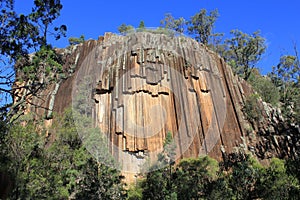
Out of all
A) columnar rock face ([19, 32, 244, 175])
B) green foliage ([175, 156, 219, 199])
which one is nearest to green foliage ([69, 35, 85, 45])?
columnar rock face ([19, 32, 244, 175])

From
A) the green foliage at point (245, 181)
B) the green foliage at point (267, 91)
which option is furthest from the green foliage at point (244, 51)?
the green foliage at point (245, 181)

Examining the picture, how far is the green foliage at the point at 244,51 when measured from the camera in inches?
1147

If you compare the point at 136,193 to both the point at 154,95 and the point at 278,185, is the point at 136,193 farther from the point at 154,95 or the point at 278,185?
the point at 154,95

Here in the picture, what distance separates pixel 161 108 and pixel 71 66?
26.1 ft

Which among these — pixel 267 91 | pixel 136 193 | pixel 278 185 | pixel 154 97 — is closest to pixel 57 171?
pixel 136 193

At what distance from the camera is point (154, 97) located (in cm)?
1984

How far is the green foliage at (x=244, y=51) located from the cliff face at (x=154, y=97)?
739 cm

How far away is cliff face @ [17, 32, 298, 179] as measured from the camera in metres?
18.7

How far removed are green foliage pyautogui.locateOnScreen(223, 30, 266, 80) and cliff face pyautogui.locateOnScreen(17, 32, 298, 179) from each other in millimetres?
7387

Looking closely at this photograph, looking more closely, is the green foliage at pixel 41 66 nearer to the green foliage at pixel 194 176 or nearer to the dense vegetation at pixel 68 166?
the dense vegetation at pixel 68 166

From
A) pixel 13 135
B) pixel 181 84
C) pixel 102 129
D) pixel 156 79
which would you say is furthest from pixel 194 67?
pixel 13 135

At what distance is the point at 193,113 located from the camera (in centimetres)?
2011

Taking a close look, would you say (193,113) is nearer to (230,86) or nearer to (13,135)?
(230,86)

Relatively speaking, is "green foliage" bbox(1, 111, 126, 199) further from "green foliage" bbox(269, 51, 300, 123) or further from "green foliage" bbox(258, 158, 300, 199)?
"green foliage" bbox(269, 51, 300, 123)
